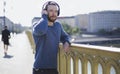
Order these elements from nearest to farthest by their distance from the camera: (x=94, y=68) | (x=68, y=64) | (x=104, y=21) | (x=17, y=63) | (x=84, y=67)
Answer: (x=94, y=68)
(x=84, y=67)
(x=68, y=64)
(x=17, y=63)
(x=104, y=21)

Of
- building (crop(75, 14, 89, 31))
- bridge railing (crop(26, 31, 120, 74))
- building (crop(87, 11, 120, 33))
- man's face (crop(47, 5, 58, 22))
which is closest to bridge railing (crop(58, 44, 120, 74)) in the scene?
bridge railing (crop(26, 31, 120, 74))

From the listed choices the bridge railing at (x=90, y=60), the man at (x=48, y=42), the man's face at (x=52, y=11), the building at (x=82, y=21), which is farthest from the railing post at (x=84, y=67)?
the building at (x=82, y=21)

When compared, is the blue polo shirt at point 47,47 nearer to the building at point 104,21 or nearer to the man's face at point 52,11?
the man's face at point 52,11

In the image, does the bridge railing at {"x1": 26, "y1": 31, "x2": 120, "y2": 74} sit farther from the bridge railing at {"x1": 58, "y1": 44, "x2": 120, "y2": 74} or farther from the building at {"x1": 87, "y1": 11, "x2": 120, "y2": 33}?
the building at {"x1": 87, "y1": 11, "x2": 120, "y2": 33}

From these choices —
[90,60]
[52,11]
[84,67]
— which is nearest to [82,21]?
[84,67]

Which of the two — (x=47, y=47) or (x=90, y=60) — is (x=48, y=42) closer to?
(x=47, y=47)

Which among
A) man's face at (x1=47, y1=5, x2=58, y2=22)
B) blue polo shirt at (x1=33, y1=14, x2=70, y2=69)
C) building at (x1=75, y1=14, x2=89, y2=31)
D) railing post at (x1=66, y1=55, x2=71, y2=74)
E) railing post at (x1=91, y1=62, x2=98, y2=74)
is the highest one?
man's face at (x1=47, y1=5, x2=58, y2=22)

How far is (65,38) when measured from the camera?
171 inches

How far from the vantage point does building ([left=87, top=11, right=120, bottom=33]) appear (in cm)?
14712

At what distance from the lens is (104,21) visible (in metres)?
150

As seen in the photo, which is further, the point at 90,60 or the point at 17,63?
the point at 17,63

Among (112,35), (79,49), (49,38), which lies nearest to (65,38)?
(79,49)

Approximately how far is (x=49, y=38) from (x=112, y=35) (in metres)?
133

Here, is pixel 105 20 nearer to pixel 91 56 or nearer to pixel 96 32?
pixel 96 32
